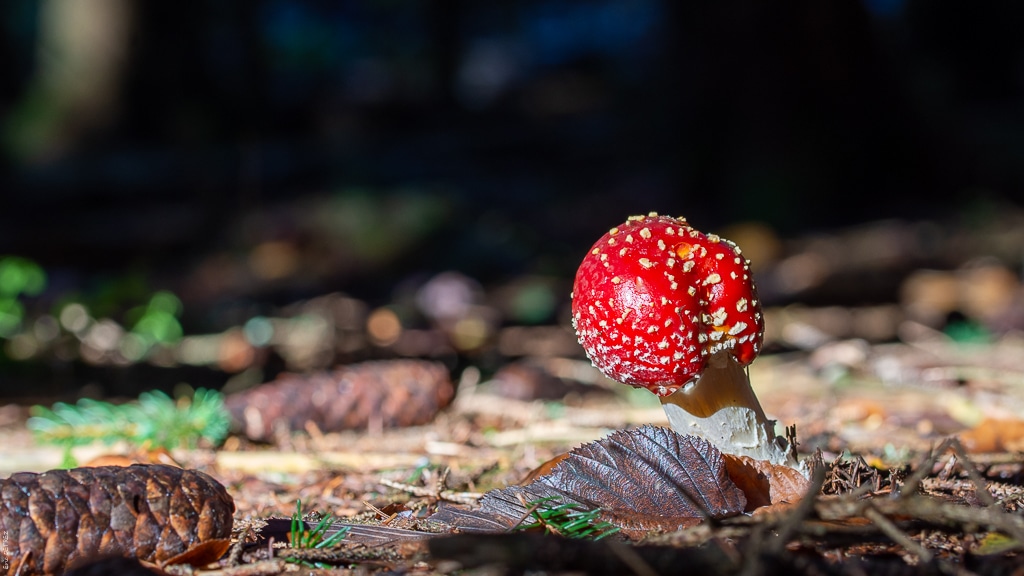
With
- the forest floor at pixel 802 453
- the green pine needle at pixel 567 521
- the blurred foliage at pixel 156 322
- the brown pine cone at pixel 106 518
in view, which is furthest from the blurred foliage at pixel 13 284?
the green pine needle at pixel 567 521

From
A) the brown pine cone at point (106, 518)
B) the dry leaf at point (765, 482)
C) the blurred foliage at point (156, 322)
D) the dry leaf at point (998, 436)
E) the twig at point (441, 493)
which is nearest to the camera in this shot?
the brown pine cone at point (106, 518)

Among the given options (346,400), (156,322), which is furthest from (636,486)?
(156,322)

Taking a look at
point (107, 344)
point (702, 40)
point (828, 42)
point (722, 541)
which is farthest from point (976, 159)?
point (722, 541)

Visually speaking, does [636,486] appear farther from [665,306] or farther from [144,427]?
[144,427]

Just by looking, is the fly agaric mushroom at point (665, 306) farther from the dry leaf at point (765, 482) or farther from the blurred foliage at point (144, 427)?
the blurred foliage at point (144, 427)

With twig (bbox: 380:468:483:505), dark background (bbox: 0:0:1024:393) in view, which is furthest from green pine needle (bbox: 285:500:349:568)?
dark background (bbox: 0:0:1024:393)

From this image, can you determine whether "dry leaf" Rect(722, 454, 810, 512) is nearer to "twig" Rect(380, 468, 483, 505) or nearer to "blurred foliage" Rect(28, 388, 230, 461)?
"twig" Rect(380, 468, 483, 505)
